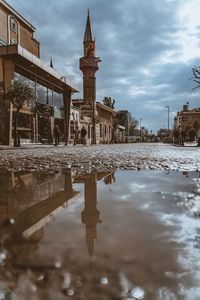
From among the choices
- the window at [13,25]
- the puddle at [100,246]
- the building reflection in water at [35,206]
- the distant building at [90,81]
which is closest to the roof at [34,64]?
the window at [13,25]

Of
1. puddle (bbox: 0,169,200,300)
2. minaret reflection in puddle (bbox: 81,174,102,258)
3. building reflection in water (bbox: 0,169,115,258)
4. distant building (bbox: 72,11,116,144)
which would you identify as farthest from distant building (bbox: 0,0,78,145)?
puddle (bbox: 0,169,200,300)

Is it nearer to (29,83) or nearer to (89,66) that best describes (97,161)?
(29,83)

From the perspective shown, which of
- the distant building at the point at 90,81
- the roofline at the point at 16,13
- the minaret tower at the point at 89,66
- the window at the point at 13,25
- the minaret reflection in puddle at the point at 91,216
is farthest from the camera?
the minaret tower at the point at 89,66

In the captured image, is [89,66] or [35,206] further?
[89,66]

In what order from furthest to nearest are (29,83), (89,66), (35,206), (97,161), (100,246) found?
(89,66), (29,83), (97,161), (35,206), (100,246)

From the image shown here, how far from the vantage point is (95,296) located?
1259mm

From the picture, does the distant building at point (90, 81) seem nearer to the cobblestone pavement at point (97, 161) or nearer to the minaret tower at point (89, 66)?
the minaret tower at point (89, 66)

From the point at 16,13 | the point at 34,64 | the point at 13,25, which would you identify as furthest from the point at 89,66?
the point at 34,64

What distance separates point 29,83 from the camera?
101ft

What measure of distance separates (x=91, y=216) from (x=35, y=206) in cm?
62

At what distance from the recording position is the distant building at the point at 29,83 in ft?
85.5

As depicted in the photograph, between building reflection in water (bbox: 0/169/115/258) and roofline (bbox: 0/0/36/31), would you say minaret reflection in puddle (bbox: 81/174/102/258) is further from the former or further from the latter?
roofline (bbox: 0/0/36/31)

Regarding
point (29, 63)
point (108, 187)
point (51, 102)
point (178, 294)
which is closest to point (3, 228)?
point (178, 294)

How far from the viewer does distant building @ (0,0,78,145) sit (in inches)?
1026
